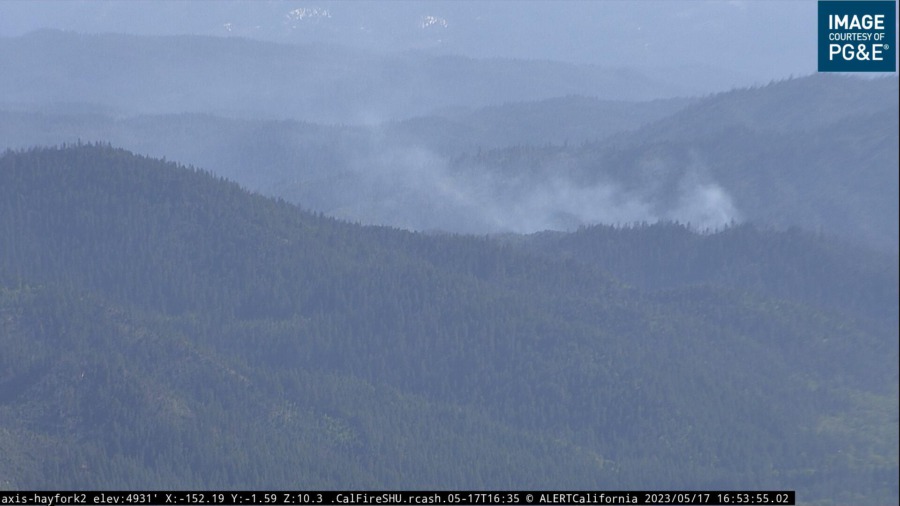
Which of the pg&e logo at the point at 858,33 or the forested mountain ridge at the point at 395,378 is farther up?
the pg&e logo at the point at 858,33

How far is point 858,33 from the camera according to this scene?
13188 centimetres

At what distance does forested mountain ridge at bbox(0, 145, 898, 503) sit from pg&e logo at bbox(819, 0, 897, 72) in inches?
814

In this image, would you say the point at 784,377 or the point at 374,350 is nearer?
the point at 784,377

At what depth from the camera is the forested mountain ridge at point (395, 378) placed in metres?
138

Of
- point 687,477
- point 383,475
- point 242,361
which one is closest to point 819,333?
point 687,477

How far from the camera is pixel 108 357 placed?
15425 cm

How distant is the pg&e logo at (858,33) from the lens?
130m

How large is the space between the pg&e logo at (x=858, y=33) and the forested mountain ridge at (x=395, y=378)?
20685 millimetres

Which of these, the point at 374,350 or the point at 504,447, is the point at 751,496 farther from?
the point at 374,350

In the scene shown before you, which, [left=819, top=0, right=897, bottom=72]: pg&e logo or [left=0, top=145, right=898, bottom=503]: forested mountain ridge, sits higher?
[left=819, top=0, right=897, bottom=72]: pg&e logo

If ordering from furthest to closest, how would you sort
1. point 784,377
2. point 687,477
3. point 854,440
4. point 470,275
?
point 470,275
point 784,377
point 687,477
point 854,440

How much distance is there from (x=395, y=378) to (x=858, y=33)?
63434mm

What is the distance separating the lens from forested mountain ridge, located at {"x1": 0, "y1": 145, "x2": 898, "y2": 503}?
13775cm

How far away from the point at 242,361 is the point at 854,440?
7798 cm
